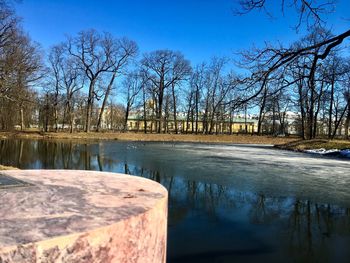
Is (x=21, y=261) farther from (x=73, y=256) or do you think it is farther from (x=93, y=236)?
(x=93, y=236)

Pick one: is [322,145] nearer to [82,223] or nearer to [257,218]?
[257,218]

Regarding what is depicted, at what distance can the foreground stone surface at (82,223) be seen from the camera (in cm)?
215

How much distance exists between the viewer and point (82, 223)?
2480 mm

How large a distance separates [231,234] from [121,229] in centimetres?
348

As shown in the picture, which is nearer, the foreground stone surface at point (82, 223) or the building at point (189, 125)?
the foreground stone surface at point (82, 223)

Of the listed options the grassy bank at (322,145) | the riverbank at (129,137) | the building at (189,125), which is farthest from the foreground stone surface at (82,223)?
the building at (189,125)

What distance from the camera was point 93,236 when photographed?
7.64 feet

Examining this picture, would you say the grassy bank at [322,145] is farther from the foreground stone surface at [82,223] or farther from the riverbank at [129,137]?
the foreground stone surface at [82,223]

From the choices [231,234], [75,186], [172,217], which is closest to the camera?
[75,186]

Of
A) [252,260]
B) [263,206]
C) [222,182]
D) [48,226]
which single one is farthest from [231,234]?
[222,182]

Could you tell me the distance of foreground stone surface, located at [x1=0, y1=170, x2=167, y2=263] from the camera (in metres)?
2.15

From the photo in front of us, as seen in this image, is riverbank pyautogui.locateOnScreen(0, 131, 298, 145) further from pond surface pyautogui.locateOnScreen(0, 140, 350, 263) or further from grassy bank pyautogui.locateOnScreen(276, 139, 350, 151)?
pond surface pyautogui.locateOnScreen(0, 140, 350, 263)

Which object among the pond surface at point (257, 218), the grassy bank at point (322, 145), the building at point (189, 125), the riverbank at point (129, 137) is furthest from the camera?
the building at point (189, 125)

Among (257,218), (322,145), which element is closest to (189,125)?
(322,145)
